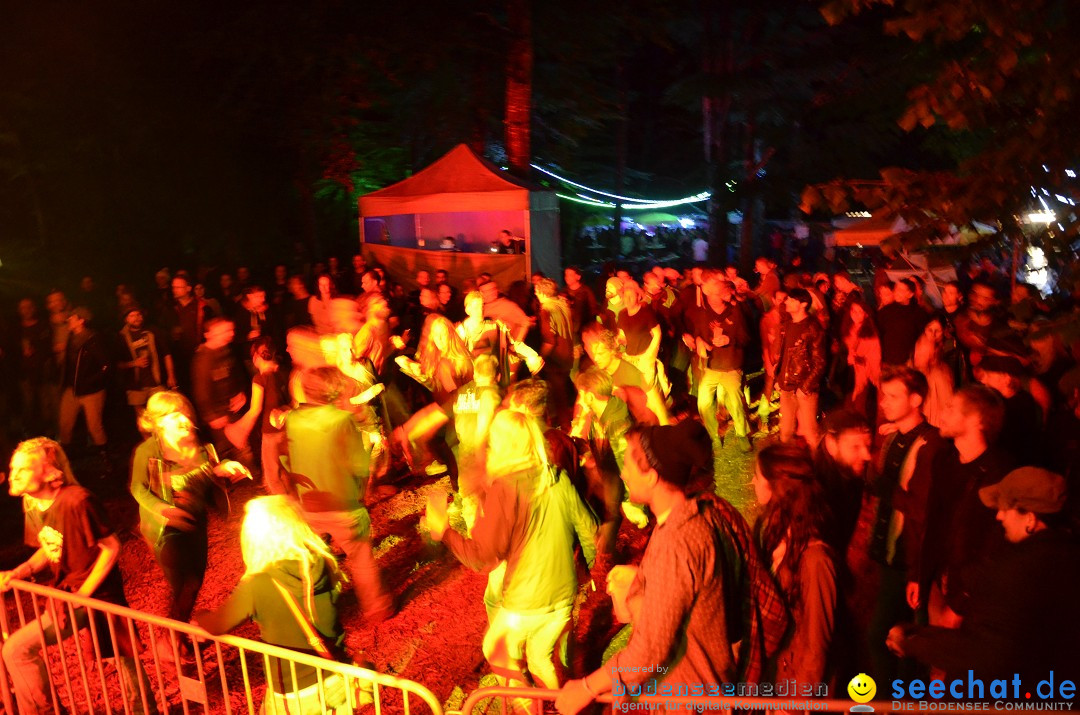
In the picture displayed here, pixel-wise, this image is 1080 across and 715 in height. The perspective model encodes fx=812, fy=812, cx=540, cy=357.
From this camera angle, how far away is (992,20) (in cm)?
360

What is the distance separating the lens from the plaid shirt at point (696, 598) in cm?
257

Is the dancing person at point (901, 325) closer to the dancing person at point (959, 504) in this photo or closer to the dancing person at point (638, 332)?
the dancing person at point (638, 332)

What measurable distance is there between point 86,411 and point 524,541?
6.84 meters

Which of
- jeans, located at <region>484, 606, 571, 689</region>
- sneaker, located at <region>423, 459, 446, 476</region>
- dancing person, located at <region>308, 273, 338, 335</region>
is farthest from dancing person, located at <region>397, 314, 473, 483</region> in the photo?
dancing person, located at <region>308, 273, 338, 335</region>

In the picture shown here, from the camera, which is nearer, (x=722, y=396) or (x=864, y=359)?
(x=864, y=359)

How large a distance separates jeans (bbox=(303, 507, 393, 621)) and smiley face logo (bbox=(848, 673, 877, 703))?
9.31 feet

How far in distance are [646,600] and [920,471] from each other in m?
1.84

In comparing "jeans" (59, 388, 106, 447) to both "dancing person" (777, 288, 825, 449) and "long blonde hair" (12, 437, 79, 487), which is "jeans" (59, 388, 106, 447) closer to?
"long blonde hair" (12, 437, 79, 487)

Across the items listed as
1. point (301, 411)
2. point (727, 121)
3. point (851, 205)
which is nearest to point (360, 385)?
point (301, 411)

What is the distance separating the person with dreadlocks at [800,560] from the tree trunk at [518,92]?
44.5 feet

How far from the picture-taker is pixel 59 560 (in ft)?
12.7

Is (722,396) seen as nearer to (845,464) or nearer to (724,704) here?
(845,464)

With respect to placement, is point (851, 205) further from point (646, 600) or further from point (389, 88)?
point (389, 88)

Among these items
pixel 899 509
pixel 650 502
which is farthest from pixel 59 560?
pixel 899 509
